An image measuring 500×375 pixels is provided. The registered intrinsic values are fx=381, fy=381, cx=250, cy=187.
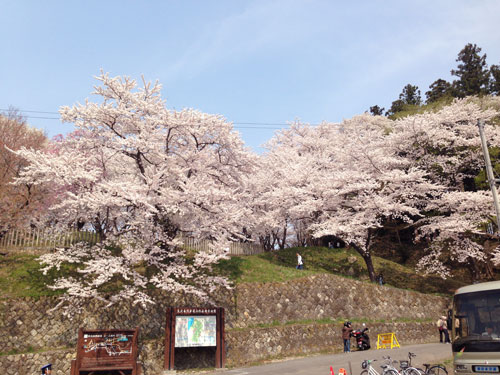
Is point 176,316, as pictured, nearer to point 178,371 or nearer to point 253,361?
point 178,371

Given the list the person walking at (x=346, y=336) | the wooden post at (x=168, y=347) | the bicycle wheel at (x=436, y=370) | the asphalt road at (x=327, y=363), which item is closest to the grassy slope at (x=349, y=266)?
the person walking at (x=346, y=336)

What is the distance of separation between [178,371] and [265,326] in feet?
17.4

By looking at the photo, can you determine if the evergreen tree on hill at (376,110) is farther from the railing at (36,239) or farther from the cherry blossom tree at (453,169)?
the railing at (36,239)

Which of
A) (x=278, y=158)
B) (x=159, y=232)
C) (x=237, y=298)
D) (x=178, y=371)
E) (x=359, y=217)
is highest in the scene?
(x=278, y=158)

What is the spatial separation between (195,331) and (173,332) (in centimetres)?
94

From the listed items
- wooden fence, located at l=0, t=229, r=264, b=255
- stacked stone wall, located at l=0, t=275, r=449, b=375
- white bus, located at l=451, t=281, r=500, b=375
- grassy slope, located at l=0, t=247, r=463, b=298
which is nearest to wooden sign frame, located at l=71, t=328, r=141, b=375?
stacked stone wall, located at l=0, t=275, r=449, b=375

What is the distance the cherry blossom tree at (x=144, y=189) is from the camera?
17641mm

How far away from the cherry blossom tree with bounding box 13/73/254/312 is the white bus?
1090cm

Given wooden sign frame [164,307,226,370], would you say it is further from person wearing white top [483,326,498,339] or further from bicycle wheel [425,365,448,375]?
person wearing white top [483,326,498,339]

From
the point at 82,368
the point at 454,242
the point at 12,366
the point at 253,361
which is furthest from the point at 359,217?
the point at 12,366

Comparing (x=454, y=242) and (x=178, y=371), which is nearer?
(x=178, y=371)

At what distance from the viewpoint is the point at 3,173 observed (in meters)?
21.3

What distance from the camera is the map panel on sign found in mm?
16297

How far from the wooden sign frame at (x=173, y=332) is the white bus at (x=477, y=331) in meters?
9.62
